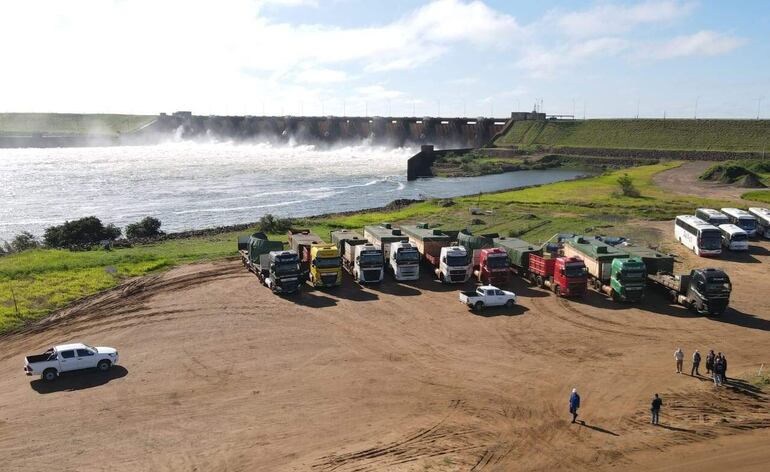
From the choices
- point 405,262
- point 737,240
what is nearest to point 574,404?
point 405,262

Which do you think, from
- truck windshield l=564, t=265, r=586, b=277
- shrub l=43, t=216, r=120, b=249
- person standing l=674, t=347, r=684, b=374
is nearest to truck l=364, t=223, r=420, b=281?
truck windshield l=564, t=265, r=586, b=277

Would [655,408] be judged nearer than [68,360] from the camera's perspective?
Yes

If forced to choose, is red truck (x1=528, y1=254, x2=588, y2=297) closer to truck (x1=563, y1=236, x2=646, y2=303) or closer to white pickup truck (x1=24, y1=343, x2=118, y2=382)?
truck (x1=563, y1=236, x2=646, y2=303)

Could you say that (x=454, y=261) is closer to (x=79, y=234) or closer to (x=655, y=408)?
(x=655, y=408)

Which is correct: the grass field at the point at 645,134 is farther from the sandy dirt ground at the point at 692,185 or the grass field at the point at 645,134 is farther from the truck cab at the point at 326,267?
the truck cab at the point at 326,267

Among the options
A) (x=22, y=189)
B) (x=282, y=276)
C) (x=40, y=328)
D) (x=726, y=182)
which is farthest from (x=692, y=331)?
(x=22, y=189)

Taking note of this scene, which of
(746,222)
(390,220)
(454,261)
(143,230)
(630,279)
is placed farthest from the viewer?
(390,220)
